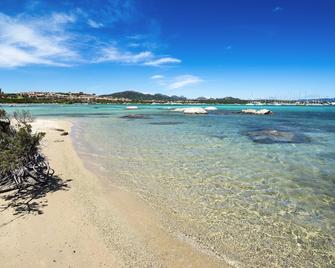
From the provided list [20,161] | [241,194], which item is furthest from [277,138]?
[20,161]

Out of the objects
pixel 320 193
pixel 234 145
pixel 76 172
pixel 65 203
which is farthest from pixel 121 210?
pixel 234 145

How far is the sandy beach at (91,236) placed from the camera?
5.99 m

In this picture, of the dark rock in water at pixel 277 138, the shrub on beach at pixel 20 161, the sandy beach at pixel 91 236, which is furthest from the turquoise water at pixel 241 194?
the dark rock in water at pixel 277 138

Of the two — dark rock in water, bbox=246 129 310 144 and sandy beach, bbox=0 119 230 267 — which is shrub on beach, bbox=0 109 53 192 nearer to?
sandy beach, bbox=0 119 230 267

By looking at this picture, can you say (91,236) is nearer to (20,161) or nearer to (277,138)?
(20,161)

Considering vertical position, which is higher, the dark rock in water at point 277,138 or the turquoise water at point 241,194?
the turquoise water at point 241,194

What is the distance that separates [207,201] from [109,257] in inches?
175

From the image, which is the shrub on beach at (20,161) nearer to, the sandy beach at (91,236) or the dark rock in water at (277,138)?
the sandy beach at (91,236)

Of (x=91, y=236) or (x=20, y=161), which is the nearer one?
(x=91, y=236)

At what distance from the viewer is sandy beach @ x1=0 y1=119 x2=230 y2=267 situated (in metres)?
5.99

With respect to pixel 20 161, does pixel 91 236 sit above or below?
below

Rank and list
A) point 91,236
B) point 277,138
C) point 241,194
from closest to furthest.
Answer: point 91,236, point 241,194, point 277,138

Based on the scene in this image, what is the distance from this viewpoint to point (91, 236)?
6.98 meters

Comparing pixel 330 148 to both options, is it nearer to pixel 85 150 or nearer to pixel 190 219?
pixel 190 219
